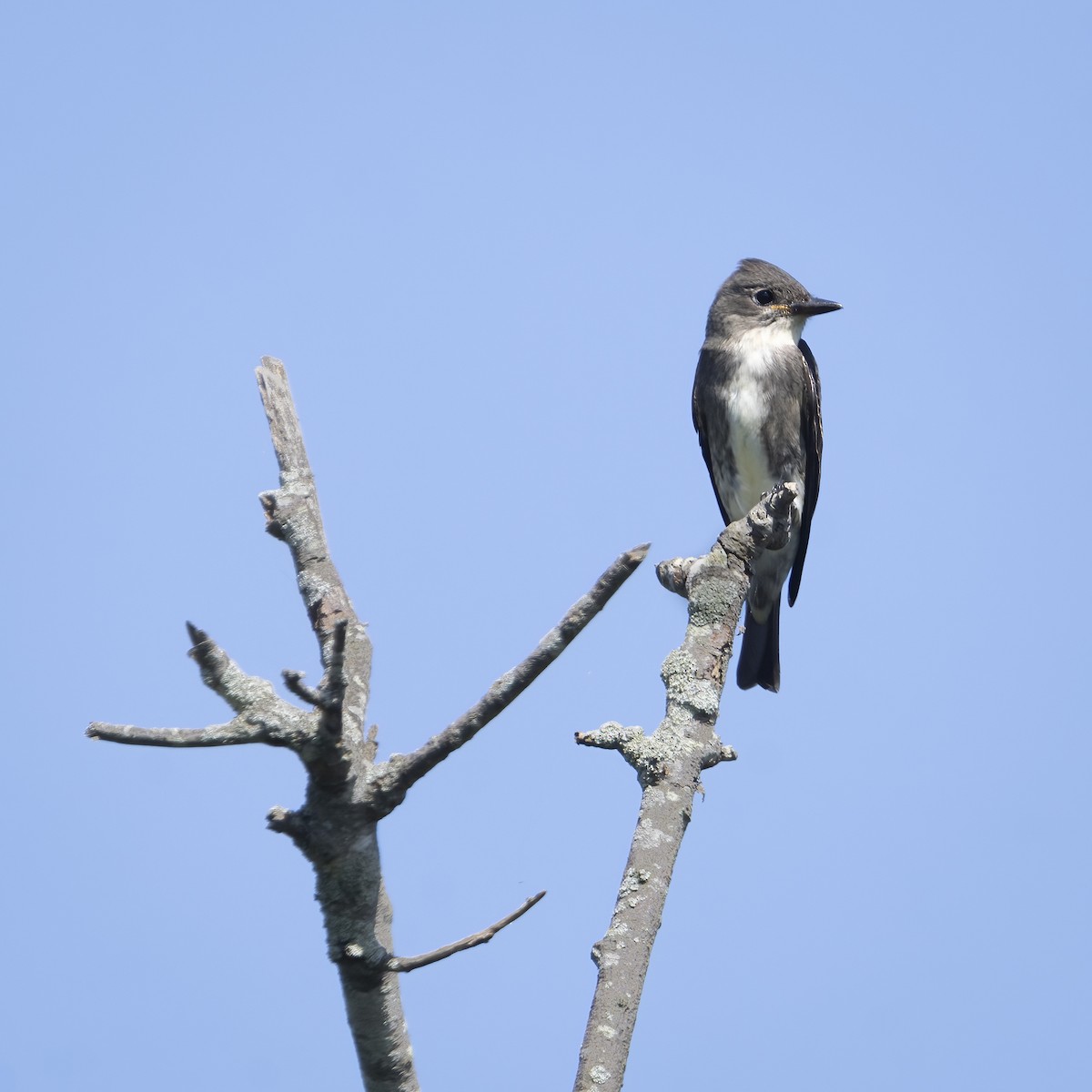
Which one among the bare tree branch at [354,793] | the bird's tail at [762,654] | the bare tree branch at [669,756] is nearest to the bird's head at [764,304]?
the bird's tail at [762,654]

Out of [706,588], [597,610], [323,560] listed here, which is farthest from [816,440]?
[597,610]

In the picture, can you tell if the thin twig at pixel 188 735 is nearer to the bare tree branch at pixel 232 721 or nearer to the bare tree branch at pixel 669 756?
the bare tree branch at pixel 232 721

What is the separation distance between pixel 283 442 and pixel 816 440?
5.23 metres

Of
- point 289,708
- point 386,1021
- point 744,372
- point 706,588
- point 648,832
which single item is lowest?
point 386,1021

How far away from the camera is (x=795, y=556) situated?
8891 millimetres

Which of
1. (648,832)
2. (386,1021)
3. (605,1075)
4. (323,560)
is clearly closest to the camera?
(605,1075)

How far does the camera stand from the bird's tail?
7926 millimetres

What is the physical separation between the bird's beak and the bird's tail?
1.78 meters

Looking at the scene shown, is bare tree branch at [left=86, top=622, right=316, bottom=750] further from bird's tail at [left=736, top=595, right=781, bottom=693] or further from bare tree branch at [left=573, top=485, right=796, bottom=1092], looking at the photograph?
bird's tail at [left=736, top=595, right=781, bottom=693]

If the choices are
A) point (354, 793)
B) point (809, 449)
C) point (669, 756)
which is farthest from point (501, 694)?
point (809, 449)

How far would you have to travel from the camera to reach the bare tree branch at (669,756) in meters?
2.70

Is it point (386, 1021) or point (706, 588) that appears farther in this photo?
point (706, 588)

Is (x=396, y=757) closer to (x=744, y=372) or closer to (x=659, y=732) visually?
(x=659, y=732)

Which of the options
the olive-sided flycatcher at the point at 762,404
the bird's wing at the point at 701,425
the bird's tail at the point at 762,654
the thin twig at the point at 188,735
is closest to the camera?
the thin twig at the point at 188,735
